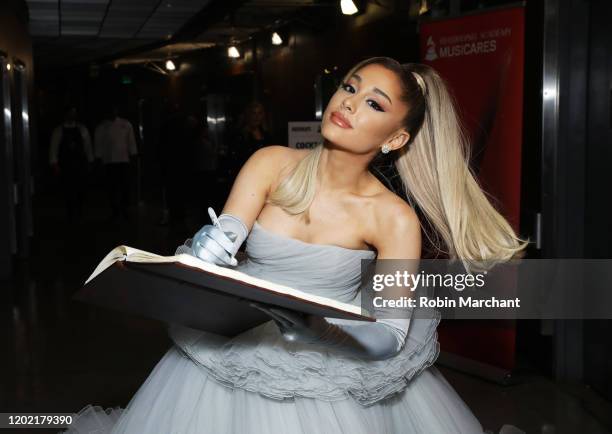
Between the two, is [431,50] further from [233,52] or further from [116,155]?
[233,52]

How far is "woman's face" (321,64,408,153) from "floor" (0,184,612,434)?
207 centimetres

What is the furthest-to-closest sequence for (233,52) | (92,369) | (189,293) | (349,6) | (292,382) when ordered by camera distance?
1. (233,52)
2. (349,6)
3. (92,369)
4. (292,382)
5. (189,293)

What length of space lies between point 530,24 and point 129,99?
62.8ft

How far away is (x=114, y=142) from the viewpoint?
12344 mm

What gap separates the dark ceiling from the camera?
36.5ft

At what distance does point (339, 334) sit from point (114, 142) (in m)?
11.1

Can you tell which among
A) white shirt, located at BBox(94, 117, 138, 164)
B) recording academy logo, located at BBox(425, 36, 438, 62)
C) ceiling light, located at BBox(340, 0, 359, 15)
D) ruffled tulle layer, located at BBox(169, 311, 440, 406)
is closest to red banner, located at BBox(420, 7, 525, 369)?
recording academy logo, located at BBox(425, 36, 438, 62)

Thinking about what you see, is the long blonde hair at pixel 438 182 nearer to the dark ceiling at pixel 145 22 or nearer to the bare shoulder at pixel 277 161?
the bare shoulder at pixel 277 161

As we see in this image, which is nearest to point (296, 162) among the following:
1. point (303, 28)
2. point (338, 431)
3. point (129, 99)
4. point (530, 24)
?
point (338, 431)

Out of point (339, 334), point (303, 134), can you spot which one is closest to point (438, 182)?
point (339, 334)

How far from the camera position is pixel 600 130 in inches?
158

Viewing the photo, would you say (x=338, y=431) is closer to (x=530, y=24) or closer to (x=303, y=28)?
(x=530, y=24)

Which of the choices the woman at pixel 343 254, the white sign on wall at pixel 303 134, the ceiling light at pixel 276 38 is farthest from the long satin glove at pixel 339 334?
the ceiling light at pixel 276 38

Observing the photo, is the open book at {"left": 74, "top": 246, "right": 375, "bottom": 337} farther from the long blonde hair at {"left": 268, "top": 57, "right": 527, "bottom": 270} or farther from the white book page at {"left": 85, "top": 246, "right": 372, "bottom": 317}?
the long blonde hair at {"left": 268, "top": 57, "right": 527, "bottom": 270}
